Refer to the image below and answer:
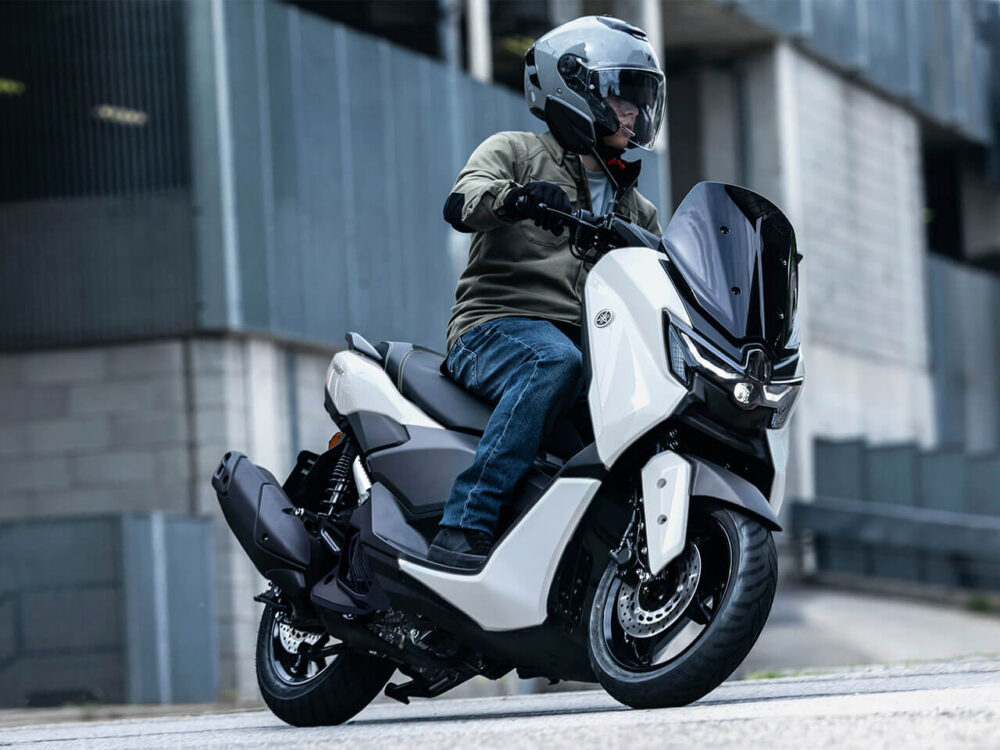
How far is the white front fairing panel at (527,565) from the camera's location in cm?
499

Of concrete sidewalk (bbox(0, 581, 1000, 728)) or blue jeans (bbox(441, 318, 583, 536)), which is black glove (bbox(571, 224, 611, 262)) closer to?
blue jeans (bbox(441, 318, 583, 536))

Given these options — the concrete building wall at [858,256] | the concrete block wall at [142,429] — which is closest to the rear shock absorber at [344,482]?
the concrete block wall at [142,429]

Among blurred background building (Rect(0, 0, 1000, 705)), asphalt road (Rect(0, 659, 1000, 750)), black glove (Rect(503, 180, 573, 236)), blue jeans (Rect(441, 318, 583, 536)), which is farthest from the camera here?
blurred background building (Rect(0, 0, 1000, 705))

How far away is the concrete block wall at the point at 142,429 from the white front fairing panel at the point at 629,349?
800 cm

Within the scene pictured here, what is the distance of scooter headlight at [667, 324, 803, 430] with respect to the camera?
187 inches

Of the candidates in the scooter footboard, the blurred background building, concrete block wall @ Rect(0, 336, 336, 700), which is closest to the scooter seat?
the scooter footboard

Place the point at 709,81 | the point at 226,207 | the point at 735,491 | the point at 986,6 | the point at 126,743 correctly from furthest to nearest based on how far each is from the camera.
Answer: the point at 986,6, the point at 709,81, the point at 226,207, the point at 126,743, the point at 735,491

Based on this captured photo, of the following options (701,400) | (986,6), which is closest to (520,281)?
(701,400)

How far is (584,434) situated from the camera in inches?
209

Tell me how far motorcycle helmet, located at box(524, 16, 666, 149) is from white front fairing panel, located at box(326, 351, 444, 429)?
37.1 inches

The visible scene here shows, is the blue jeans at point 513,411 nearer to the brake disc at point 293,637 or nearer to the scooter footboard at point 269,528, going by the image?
the scooter footboard at point 269,528

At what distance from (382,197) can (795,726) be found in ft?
36.6

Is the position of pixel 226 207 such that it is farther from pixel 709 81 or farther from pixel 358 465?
pixel 709 81

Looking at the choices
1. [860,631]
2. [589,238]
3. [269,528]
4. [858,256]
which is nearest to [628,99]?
[589,238]
